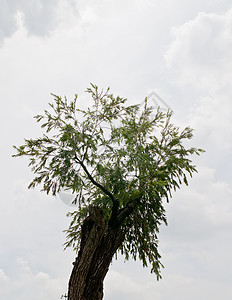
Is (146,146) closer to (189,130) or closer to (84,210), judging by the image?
(189,130)

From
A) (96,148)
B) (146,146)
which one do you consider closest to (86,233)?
(96,148)

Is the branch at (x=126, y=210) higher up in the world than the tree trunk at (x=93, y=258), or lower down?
higher up

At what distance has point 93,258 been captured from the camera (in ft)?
37.1

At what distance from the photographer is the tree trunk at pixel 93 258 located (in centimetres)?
1092

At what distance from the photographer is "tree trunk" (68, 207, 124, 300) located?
1092 centimetres

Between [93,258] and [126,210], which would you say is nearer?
[93,258]

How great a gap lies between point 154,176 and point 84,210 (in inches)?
138

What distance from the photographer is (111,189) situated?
12164mm

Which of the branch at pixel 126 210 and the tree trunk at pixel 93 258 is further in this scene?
the branch at pixel 126 210

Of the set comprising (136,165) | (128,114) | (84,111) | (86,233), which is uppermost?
(128,114)

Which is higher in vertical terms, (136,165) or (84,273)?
(136,165)

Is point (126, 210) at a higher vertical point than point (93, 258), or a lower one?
higher

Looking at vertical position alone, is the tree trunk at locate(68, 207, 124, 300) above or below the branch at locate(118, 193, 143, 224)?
below

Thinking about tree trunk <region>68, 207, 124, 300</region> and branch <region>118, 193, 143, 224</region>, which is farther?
branch <region>118, 193, 143, 224</region>
